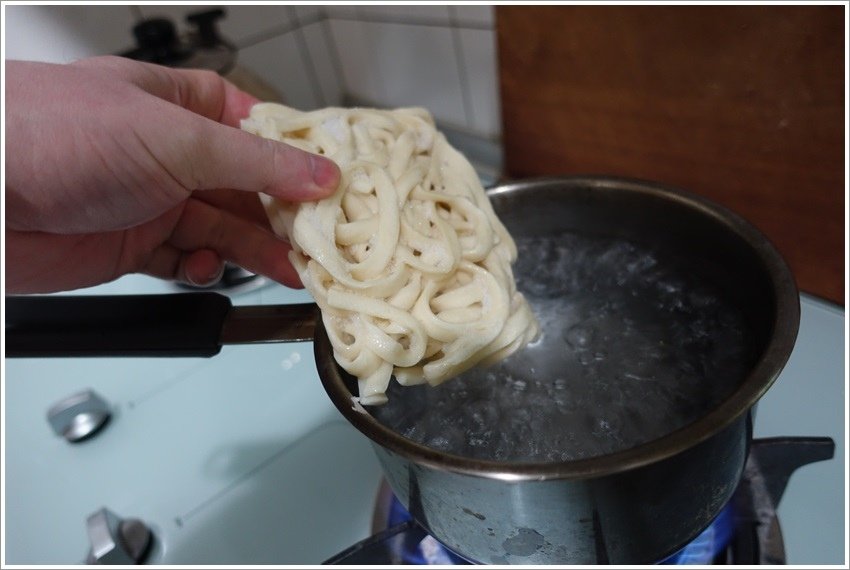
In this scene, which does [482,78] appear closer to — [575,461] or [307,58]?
[307,58]

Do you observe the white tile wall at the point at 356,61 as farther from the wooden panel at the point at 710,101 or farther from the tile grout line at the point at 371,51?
the wooden panel at the point at 710,101

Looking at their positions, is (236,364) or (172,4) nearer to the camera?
(236,364)

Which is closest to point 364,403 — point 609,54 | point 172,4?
point 609,54

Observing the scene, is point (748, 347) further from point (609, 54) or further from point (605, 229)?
point (609, 54)

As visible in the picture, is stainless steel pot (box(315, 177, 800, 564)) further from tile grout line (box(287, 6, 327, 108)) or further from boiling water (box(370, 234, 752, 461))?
tile grout line (box(287, 6, 327, 108))

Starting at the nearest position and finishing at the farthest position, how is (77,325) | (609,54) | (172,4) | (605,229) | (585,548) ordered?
(585,548)
(77,325)
(605,229)
(609,54)
(172,4)

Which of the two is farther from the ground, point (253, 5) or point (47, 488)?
point (253, 5)
